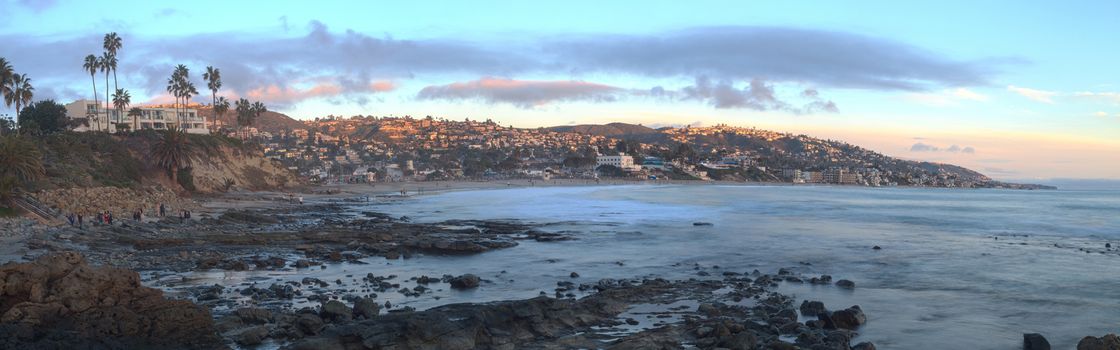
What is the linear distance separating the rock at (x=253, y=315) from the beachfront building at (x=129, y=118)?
68.1m

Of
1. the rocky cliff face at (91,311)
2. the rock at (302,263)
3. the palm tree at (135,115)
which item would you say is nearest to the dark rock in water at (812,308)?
the rocky cliff face at (91,311)

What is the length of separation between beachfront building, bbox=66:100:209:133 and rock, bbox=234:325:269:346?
2750 inches

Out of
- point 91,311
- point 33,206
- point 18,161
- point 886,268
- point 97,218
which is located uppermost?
point 18,161

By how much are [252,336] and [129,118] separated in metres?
86.1

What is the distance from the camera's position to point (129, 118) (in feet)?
285

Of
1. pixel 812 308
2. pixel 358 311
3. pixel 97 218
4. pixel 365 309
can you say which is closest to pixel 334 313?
pixel 358 311

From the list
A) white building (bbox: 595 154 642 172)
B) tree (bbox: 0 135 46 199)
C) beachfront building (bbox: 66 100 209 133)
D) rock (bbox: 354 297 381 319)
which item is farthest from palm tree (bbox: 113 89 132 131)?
white building (bbox: 595 154 642 172)

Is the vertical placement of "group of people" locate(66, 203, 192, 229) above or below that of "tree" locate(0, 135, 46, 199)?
below

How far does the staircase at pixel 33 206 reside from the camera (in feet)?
108

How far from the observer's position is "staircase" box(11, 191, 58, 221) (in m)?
32.9

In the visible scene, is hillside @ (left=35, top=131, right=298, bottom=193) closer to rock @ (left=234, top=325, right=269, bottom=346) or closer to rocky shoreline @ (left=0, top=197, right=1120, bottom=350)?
rocky shoreline @ (left=0, top=197, right=1120, bottom=350)

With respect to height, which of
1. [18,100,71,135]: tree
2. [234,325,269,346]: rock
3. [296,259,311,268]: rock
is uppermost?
[18,100,71,135]: tree

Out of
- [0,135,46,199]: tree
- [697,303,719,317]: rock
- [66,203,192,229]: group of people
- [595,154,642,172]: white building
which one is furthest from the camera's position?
[595,154,642,172]: white building

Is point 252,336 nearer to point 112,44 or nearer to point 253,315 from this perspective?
point 253,315
